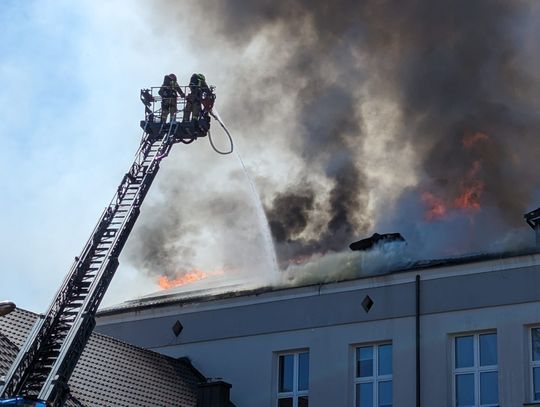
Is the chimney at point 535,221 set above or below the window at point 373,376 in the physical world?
above

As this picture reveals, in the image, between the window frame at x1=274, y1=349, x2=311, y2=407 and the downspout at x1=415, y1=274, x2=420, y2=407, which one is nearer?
the downspout at x1=415, y1=274, x2=420, y2=407

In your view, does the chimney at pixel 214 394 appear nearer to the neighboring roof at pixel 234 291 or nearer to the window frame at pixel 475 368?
the neighboring roof at pixel 234 291

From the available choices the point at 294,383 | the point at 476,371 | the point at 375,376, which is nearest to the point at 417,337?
the point at 375,376

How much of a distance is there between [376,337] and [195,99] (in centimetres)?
660

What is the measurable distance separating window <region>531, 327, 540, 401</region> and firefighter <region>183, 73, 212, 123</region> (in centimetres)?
854

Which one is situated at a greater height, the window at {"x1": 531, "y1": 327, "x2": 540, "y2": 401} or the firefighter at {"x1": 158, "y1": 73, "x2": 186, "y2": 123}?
the firefighter at {"x1": 158, "y1": 73, "x2": 186, "y2": 123}

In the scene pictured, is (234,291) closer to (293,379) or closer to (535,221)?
(293,379)

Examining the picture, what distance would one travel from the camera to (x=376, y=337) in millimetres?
27562

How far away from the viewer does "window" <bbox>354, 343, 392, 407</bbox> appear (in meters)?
27.2

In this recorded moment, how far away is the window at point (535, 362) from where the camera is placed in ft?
82.9

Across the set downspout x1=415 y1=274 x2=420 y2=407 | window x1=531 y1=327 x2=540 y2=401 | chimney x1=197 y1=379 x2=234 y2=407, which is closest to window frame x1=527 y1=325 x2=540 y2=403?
window x1=531 y1=327 x2=540 y2=401

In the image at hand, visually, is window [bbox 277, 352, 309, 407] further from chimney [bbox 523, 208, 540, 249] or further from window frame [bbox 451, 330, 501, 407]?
chimney [bbox 523, 208, 540, 249]

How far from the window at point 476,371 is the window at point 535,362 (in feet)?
2.53

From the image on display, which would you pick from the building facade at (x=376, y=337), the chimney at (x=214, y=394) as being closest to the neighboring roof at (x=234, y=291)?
the building facade at (x=376, y=337)
